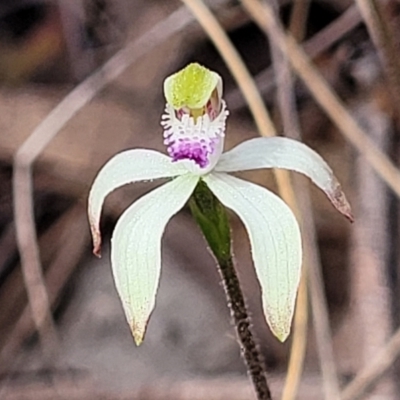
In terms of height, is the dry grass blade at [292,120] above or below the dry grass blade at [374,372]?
above

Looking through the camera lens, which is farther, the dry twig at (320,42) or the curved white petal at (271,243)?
the dry twig at (320,42)

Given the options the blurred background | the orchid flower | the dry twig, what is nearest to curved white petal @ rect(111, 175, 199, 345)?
the orchid flower

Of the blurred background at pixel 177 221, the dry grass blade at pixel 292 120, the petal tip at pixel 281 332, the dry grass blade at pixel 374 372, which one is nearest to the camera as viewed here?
the petal tip at pixel 281 332

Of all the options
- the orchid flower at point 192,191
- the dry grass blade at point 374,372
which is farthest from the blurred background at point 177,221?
the orchid flower at point 192,191

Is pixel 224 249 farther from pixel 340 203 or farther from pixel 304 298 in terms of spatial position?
pixel 304 298

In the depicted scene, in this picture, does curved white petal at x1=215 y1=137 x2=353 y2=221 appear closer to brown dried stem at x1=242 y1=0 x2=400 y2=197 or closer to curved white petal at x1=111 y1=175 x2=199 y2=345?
curved white petal at x1=111 y1=175 x2=199 y2=345

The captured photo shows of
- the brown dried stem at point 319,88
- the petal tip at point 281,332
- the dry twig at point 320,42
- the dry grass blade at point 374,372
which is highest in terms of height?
the dry twig at point 320,42

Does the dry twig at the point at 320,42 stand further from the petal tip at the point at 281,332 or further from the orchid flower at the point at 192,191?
the petal tip at the point at 281,332

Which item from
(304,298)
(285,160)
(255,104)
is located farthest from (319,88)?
(285,160)
